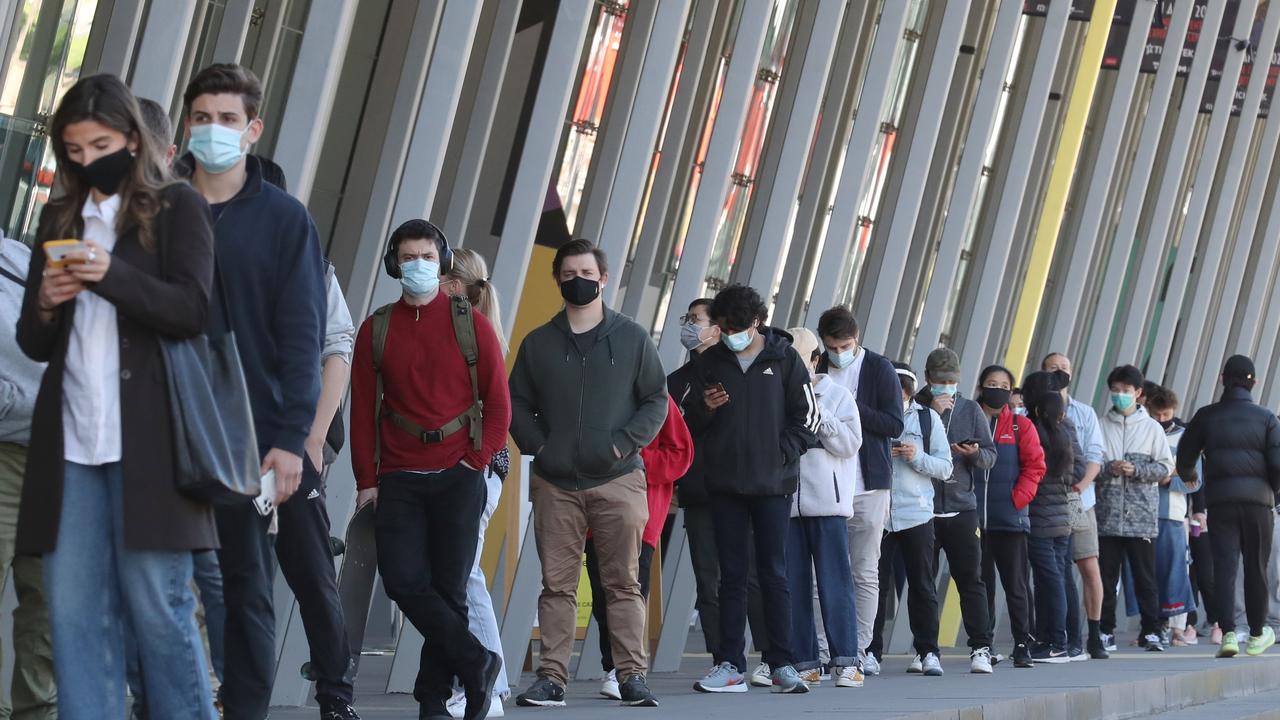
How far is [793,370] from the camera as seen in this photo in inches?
378

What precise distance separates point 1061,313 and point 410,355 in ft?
47.5

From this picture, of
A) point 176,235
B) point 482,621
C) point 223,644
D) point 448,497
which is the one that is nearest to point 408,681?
point 482,621

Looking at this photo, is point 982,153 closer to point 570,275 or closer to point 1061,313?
point 1061,313

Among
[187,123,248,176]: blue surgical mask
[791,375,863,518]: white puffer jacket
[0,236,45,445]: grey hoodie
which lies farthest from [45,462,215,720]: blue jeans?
[791,375,863,518]: white puffer jacket

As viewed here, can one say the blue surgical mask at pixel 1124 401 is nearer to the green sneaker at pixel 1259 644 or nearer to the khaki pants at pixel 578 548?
the green sneaker at pixel 1259 644

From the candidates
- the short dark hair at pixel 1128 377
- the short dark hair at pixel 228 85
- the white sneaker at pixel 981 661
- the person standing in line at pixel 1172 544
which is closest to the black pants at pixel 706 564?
the white sneaker at pixel 981 661

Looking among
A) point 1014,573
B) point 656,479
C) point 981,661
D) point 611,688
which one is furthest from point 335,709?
point 1014,573

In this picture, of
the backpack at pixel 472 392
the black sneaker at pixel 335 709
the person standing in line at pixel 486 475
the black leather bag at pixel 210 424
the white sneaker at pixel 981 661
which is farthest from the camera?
the white sneaker at pixel 981 661

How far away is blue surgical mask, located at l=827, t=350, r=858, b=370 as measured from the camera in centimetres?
1052

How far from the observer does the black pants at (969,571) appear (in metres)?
11.9

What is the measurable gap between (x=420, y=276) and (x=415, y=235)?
15 cm

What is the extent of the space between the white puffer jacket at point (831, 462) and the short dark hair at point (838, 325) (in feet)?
1.58

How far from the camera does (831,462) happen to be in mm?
10062

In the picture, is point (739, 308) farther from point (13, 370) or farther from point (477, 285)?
point (13, 370)
